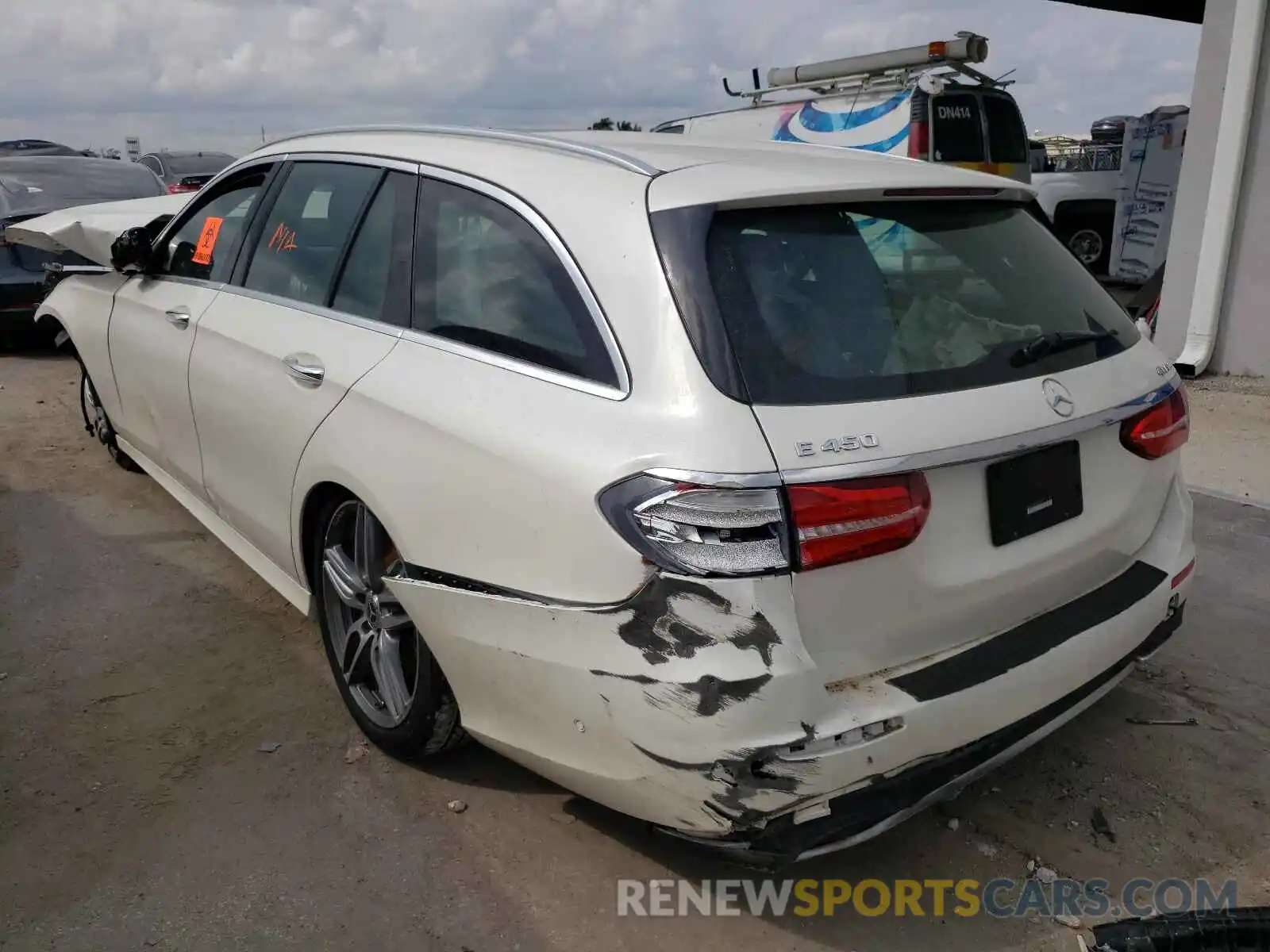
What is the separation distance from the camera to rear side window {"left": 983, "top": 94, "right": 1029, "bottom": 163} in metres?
10.7

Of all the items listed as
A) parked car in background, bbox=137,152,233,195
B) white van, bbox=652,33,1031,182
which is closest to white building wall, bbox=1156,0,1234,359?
white van, bbox=652,33,1031,182

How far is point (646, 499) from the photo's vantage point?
79.6 inches

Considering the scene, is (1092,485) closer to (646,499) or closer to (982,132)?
(646,499)

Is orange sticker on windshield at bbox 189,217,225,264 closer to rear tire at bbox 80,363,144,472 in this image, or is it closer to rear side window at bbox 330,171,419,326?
rear side window at bbox 330,171,419,326

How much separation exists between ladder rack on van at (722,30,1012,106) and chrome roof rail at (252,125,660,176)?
8.69 meters

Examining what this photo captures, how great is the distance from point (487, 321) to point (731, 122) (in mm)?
11656

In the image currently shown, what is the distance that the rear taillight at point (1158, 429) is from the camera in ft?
8.48

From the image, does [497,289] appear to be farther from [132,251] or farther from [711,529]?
[132,251]

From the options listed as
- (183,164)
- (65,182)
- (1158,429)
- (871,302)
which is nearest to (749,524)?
(871,302)

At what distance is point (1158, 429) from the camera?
2664mm

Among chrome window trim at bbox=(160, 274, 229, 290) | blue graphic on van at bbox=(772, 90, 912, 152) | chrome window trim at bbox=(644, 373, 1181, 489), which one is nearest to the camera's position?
chrome window trim at bbox=(644, 373, 1181, 489)

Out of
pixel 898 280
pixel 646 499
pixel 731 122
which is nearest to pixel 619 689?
pixel 646 499

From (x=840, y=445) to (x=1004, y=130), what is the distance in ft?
33.4

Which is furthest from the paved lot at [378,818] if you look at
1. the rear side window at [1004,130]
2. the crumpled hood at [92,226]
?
the rear side window at [1004,130]
